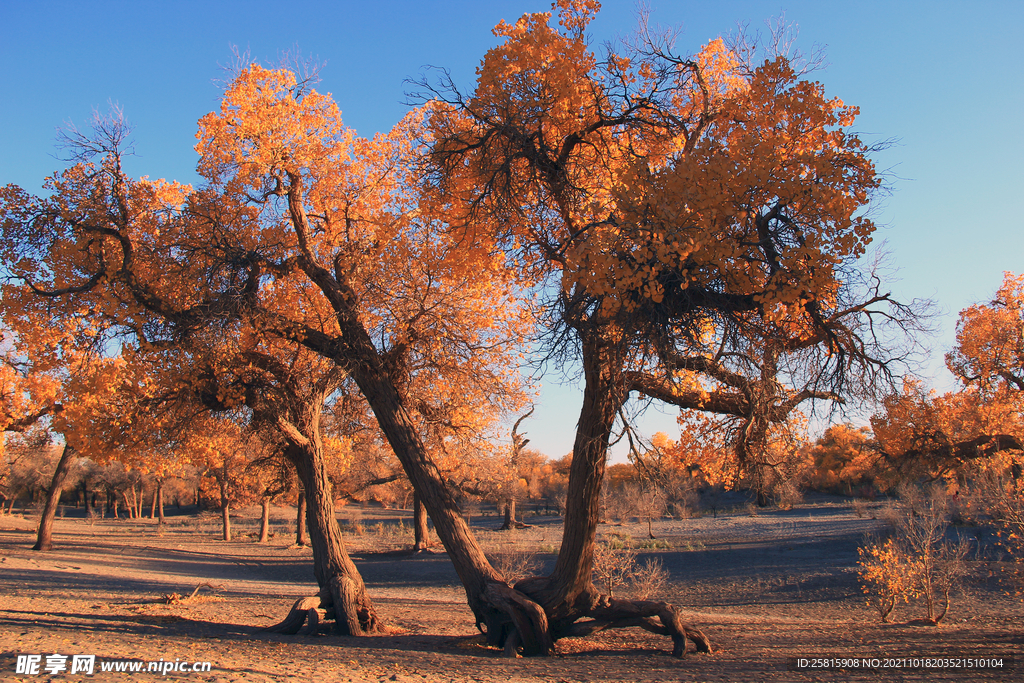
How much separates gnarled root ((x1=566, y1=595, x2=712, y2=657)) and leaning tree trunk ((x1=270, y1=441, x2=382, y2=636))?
11.4ft

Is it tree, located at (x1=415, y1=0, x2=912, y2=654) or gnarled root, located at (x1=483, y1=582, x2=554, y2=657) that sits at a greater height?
tree, located at (x1=415, y1=0, x2=912, y2=654)

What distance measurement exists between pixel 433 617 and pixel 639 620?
5.69 m

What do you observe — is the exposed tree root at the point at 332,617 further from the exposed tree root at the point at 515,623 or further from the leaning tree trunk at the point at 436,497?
the exposed tree root at the point at 515,623

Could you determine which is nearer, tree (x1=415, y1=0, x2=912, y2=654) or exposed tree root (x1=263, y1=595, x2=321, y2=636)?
tree (x1=415, y1=0, x2=912, y2=654)

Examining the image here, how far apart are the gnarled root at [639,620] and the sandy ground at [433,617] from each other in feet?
0.87

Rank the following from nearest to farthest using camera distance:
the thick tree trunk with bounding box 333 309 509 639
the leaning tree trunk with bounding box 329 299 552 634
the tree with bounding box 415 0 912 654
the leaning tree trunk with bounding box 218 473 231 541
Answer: the tree with bounding box 415 0 912 654
the leaning tree trunk with bounding box 329 299 552 634
the thick tree trunk with bounding box 333 309 509 639
the leaning tree trunk with bounding box 218 473 231 541

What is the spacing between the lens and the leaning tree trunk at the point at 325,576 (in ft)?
27.4

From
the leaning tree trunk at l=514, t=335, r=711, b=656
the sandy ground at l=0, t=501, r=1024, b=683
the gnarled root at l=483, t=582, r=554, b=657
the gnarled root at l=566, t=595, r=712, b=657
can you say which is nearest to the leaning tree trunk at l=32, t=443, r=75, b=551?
the sandy ground at l=0, t=501, r=1024, b=683

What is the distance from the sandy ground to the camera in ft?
18.5

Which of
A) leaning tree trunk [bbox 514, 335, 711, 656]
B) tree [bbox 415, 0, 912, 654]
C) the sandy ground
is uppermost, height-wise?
tree [bbox 415, 0, 912, 654]

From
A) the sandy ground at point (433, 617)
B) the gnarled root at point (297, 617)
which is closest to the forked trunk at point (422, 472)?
the sandy ground at point (433, 617)

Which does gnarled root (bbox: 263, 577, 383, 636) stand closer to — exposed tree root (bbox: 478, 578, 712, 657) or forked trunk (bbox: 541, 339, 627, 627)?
exposed tree root (bbox: 478, 578, 712, 657)

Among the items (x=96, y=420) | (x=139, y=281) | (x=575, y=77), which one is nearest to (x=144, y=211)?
(x=139, y=281)

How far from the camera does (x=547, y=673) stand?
18.6ft
